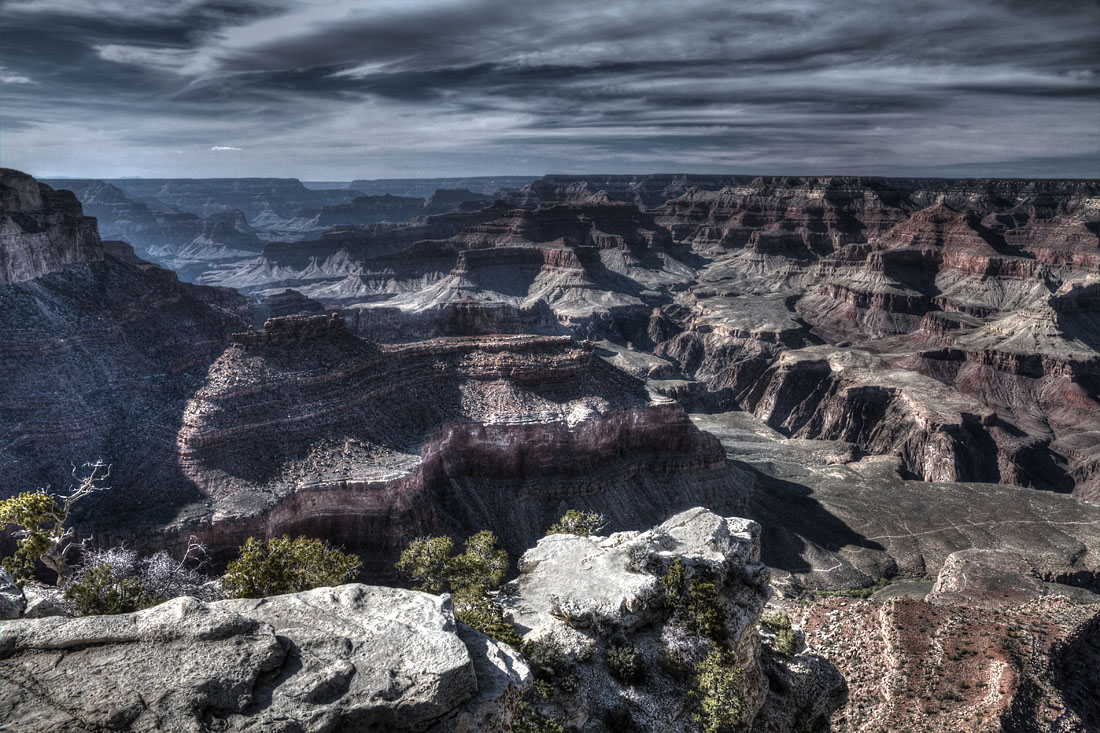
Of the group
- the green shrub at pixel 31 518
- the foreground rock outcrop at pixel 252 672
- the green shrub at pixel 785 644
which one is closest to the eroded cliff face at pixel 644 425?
the green shrub at pixel 31 518

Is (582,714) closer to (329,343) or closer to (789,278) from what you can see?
(329,343)

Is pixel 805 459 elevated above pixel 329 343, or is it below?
below

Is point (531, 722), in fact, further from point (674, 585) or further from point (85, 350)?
point (85, 350)

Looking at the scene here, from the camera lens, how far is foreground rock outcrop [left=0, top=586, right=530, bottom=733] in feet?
43.2

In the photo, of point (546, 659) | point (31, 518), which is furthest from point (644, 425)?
point (31, 518)

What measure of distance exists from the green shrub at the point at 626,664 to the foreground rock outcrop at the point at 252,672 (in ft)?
19.5

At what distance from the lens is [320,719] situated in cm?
1408

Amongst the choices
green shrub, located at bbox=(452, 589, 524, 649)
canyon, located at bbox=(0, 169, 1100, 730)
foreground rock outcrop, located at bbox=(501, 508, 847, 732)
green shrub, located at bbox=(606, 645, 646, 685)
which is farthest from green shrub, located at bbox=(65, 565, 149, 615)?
green shrub, located at bbox=(606, 645, 646, 685)

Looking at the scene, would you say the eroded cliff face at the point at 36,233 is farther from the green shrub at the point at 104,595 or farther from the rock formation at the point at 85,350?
the green shrub at the point at 104,595

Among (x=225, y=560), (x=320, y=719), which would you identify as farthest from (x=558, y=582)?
(x=225, y=560)

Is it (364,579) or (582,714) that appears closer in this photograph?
(582,714)

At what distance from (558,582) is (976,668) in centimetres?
2740

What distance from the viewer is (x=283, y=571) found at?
2606cm

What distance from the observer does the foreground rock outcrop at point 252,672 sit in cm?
1318
